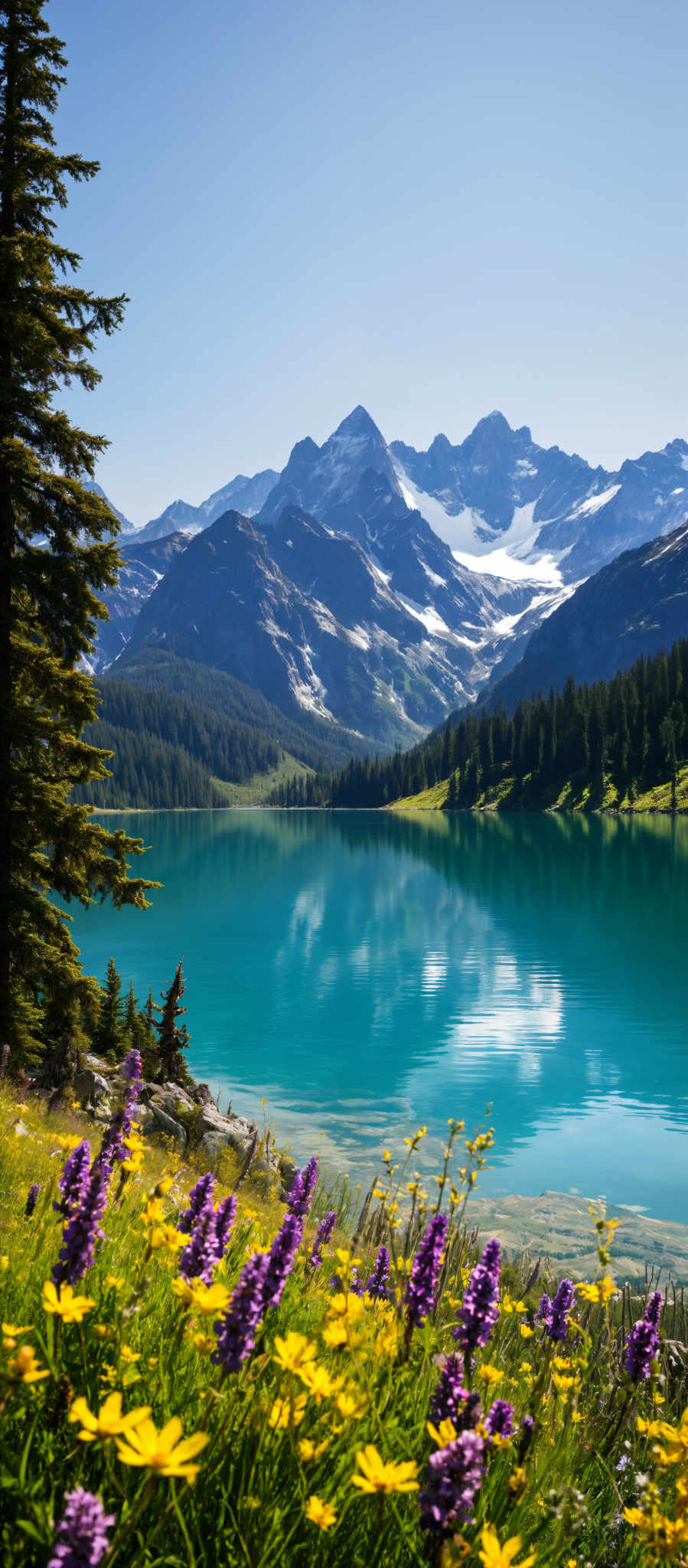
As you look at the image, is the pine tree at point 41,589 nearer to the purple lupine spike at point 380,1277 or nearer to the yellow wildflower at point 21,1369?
the purple lupine spike at point 380,1277

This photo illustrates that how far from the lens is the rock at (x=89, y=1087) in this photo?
15836mm

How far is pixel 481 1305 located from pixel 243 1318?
1.15 metres

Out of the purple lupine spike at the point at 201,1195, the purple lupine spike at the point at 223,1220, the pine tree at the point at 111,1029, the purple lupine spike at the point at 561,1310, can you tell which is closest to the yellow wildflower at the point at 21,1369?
the purple lupine spike at the point at 223,1220

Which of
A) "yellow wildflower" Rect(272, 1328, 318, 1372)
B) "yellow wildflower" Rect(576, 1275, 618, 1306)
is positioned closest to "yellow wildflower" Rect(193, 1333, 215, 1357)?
"yellow wildflower" Rect(272, 1328, 318, 1372)

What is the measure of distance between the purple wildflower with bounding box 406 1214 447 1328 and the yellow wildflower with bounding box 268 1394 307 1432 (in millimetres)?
706

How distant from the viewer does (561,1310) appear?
5.40 meters

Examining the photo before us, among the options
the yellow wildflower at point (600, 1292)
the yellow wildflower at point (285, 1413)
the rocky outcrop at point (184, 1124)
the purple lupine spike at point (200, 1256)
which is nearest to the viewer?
the yellow wildflower at point (285, 1413)

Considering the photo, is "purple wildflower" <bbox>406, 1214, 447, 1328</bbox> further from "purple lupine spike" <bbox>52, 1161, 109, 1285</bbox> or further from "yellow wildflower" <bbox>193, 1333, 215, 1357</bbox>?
"purple lupine spike" <bbox>52, 1161, 109, 1285</bbox>

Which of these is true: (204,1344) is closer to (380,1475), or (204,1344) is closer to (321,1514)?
(321,1514)

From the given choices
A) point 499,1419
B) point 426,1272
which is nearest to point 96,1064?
point 426,1272

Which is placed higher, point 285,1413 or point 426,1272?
point 426,1272

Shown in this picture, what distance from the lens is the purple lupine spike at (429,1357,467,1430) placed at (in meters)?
2.62

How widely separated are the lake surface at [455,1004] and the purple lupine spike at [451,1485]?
12030 mm

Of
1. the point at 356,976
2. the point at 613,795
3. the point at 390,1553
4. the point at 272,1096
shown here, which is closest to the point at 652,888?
the point at 356,976
